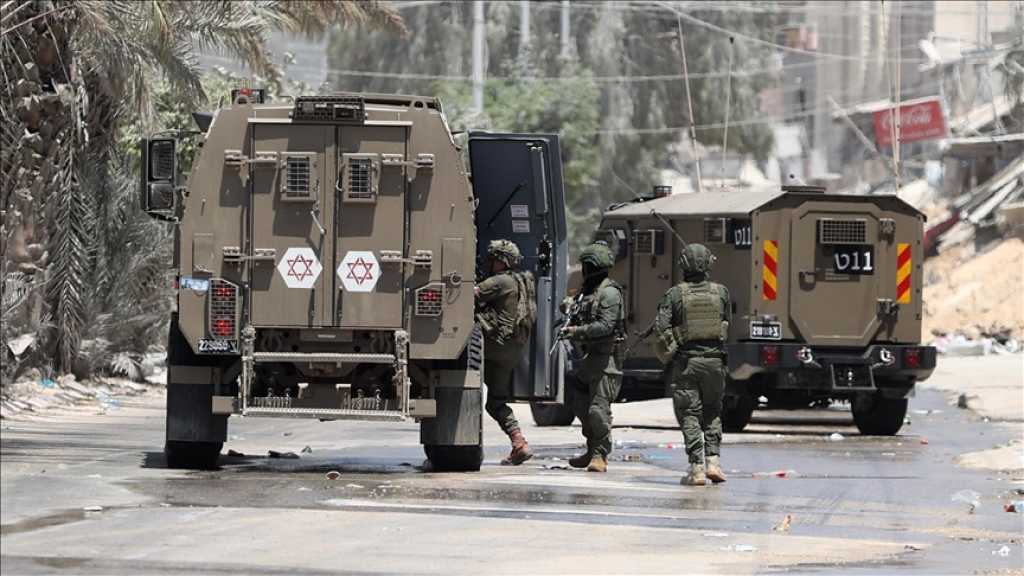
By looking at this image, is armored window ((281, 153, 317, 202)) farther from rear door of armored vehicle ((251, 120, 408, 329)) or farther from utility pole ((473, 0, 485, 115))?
utility pole ((473, 0, 485, 115))

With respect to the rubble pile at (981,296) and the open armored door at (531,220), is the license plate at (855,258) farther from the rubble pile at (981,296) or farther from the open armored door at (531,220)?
the rubble pile at (981,296)

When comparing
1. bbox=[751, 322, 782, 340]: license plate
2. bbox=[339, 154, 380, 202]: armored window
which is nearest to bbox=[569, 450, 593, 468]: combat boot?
bbox=[339, 154, 380, 202]: armored window

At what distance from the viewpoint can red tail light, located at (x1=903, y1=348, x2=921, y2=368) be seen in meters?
20.4

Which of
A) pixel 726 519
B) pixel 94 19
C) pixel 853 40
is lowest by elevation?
pixel 726 519

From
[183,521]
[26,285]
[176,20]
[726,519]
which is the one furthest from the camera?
[176,20]

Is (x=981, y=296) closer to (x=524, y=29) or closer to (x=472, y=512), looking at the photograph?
(x=524, y=29)

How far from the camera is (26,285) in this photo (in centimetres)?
2062

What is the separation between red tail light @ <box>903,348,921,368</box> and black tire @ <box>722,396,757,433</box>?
1.60 metres

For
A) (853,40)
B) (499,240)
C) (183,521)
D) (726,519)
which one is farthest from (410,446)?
(853,40)

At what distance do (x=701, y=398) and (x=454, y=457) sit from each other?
195cm

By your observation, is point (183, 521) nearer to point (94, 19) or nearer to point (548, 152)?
point (548, 152)

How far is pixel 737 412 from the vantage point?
69.5ft

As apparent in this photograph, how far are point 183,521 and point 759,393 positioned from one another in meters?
11.3

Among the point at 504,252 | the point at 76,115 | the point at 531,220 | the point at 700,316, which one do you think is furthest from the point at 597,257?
the point at 76,115
